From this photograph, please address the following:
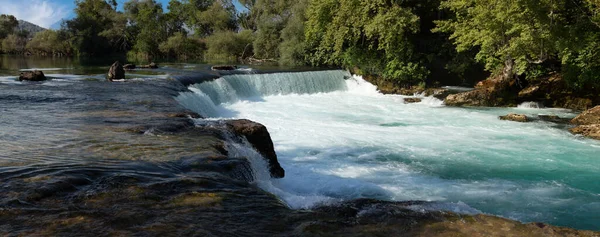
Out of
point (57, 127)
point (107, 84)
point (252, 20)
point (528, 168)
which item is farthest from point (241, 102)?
point (252, 20)

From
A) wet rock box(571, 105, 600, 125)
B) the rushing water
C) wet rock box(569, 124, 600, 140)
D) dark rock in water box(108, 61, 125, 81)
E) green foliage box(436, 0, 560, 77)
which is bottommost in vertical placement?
the rushing water

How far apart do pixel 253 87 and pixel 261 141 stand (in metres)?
13.6

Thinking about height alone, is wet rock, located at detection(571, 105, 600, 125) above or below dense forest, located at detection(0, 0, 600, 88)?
below

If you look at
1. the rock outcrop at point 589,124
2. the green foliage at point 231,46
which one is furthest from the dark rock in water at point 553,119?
the green foliage at point 231,46

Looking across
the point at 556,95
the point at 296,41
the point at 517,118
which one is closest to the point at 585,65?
the point at 556,95

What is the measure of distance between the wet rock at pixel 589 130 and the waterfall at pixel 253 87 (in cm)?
1182

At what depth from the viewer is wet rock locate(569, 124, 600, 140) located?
1256 centimetres

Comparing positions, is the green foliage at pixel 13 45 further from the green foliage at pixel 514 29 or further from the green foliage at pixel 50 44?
the green foliage at pixel 514 29

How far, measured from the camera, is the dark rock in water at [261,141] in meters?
8.15

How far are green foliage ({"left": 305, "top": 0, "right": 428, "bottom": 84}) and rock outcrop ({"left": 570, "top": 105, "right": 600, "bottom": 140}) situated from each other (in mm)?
9265

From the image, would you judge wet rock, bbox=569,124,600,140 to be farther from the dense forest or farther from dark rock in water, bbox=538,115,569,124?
the dense forest

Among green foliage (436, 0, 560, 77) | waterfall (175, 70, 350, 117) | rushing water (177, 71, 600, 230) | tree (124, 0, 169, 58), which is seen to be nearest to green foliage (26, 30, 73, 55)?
tree (124, 0, 169, 58)

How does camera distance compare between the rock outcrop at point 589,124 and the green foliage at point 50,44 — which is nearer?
the rock outcrop at point 589,124

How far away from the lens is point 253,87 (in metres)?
21.6
